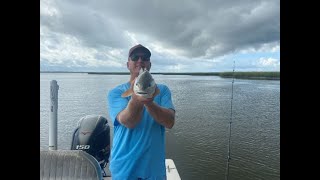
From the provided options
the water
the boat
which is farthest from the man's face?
the water

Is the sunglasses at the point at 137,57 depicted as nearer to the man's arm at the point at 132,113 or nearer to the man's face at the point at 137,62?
the man's face at the point at 137,62

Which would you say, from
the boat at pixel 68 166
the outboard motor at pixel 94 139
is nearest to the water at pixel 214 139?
the outboard motor at pixel 94 139

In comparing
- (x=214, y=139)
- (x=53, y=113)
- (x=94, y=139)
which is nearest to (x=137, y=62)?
(x=94, y=139)

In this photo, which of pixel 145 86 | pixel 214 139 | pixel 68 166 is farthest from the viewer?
pixel 214 139

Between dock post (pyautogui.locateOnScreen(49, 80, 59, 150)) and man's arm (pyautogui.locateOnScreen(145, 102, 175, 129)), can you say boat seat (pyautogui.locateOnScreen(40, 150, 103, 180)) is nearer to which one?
man's arm (pyautogui.locateOnScreen(145, 102, 175, 129))

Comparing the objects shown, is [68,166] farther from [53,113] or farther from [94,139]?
[53,113]

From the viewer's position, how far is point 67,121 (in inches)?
514

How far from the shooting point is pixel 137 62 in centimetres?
208

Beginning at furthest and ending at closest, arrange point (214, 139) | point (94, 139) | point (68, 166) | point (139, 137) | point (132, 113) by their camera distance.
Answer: point (214, 139), point (94, 139), point (68, 166), point (139, 137), point (132, 113)

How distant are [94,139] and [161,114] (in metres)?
2.34

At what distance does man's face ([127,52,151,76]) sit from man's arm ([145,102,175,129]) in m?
0.34

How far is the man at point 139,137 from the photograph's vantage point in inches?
76.4
